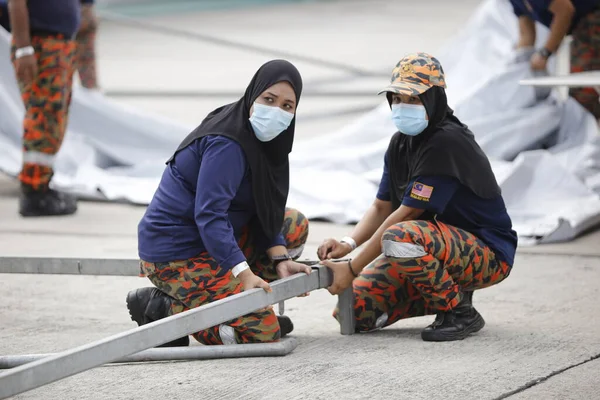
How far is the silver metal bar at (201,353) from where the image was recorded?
132 inches

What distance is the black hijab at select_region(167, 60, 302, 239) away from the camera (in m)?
3.51

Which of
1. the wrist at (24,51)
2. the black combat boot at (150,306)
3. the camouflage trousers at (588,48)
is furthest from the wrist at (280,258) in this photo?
the camouflage trousers at (588,48)

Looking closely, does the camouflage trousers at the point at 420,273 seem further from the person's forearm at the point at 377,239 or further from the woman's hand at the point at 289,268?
the woman's hand at the point at 289,268

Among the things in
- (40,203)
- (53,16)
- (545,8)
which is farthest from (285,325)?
(545,8)

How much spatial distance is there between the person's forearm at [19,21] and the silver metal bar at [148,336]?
2.50 m

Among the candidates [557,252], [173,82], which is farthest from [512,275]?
[173,82]

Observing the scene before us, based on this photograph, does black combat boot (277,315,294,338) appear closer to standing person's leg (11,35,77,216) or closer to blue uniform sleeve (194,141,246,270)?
blue uniform sleeve (194,141,246,270)

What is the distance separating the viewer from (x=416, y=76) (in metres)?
3.66

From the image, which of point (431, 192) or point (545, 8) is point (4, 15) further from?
point (431, 192)

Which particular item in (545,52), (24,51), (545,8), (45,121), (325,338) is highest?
(545,8)

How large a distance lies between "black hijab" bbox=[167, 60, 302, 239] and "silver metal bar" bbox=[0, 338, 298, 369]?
36cm

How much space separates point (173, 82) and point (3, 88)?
187 inches

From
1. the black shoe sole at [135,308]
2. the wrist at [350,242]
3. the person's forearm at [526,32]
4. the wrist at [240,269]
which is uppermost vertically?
the person's forearm at [526,32]

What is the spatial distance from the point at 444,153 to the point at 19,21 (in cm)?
264
